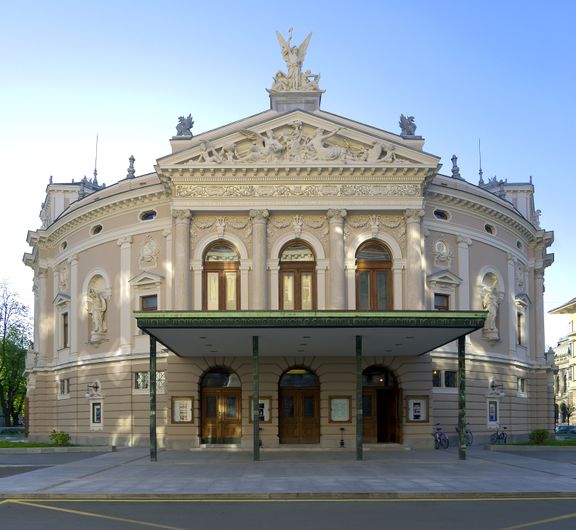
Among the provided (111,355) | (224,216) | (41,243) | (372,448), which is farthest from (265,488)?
(41,243)

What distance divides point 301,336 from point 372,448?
936cm

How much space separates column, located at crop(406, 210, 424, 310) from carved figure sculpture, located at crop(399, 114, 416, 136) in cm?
475

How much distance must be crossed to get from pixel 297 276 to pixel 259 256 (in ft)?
7.07

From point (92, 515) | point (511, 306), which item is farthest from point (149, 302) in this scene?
point (92, 515)

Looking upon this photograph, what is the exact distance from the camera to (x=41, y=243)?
183 ft

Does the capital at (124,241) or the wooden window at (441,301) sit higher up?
the capital at (124,241)

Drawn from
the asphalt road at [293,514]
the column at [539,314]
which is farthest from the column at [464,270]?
the asphalt road at [293,514]

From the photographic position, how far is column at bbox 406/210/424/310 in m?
40.5

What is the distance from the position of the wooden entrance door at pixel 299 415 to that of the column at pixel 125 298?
1023 cm

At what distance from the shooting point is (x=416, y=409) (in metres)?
40.4

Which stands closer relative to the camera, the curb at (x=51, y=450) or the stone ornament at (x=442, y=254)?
the curb at (x=51, y=450)

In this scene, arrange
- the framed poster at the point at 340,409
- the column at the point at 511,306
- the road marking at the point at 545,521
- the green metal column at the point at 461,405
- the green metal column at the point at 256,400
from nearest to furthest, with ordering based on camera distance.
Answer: the road marking at the point at 545,521 → the green metal column at the point at 256,400 → the green metal column at the point at 461,405 → the framed poster at the point at 340,409 → the column at the point at 511,306

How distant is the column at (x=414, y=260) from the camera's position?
40.5 metres

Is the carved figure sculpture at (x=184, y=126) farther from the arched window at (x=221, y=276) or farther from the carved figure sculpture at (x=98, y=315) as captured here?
the carved figure sculpture at (x=98, y=315)
